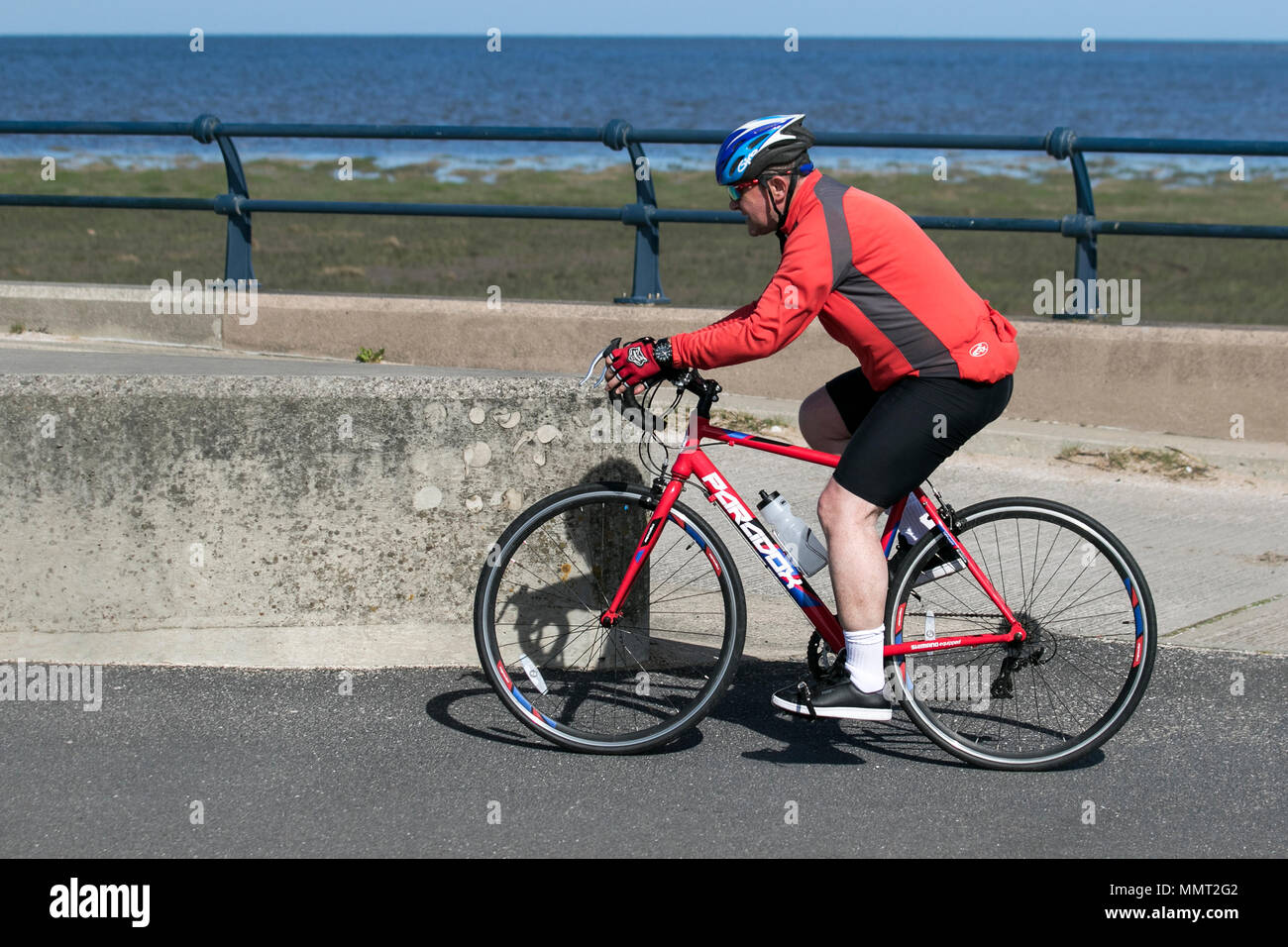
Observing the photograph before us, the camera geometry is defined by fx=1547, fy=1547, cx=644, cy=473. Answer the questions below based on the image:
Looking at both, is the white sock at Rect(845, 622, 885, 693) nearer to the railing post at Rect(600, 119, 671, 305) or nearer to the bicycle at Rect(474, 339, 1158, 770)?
the bicycle at Rect(474, 339, 1158, 770)

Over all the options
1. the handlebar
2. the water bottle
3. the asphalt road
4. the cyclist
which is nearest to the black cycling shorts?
the cyclist

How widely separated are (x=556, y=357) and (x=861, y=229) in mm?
4791

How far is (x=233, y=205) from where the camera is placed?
9.38 metres

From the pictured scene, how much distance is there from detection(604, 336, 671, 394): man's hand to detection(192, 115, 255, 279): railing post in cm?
571

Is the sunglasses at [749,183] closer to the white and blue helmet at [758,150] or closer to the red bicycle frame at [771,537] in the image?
the white and blue helmet at [758,150]

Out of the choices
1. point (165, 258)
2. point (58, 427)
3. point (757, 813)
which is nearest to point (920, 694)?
point (757, 813)

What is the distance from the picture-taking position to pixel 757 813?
4141mm

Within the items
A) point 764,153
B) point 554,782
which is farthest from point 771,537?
point 764,153

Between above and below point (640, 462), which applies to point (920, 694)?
below

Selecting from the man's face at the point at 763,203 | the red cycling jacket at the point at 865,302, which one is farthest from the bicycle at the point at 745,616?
the man's face at the point at 763,203

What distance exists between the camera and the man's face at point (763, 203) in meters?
4.20

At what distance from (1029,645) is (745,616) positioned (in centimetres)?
86

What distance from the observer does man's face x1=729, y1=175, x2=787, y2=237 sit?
4.20 m

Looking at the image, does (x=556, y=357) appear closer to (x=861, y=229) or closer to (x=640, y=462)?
(x=640, y=462)
